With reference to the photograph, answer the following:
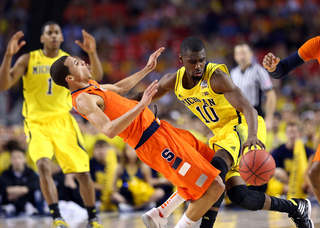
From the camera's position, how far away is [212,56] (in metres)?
17.2

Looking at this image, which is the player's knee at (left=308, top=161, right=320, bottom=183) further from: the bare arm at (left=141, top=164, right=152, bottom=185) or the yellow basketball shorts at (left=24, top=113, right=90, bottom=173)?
the bare arm at (left=141, top=164, right=152, bottom=185)

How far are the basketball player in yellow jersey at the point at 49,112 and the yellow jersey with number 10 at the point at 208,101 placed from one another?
184 centimetres

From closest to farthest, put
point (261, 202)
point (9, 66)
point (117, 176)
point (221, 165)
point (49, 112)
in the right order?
point (221, 165), point (261, 202), point (9, 66), point (49, 112), point (117, 176)

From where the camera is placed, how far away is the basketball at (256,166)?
381 centimetres

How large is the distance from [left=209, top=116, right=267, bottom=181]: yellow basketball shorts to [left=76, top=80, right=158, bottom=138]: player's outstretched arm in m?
1.11

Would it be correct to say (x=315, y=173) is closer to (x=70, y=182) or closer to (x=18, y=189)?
(x=70, y=182)

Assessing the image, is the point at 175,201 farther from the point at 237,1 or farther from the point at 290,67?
the point at 237,1

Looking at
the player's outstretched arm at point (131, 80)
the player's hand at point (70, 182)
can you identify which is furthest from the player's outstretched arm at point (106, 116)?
the player's hand at point (70, 182)

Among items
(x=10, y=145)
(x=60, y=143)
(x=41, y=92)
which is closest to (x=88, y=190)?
(x=60, y=143)

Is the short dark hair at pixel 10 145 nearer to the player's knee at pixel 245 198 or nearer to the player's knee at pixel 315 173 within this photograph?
the player's knee at pixel 245 198

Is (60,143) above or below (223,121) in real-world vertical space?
below

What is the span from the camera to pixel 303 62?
4395 mm

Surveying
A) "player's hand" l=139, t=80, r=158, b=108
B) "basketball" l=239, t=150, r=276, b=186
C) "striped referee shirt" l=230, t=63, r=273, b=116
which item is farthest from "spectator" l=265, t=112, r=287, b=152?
"player's hand" l=139, t=80, r=158, b=108

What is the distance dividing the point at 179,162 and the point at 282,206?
51.1 inches
